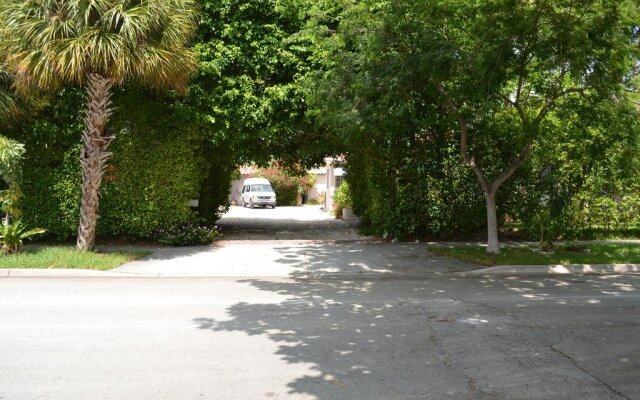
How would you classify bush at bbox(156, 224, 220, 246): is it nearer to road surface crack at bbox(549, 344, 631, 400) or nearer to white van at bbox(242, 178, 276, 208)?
road surface crack at bbox(549, 344, 631, 400)

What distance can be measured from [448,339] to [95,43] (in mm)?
8899

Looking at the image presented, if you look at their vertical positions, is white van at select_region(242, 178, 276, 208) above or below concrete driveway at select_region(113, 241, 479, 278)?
above

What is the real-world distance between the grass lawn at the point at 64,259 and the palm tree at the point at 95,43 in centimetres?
341

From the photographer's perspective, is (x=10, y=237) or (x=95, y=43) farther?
(x=10, y=237)

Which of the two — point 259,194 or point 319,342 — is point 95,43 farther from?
point 259,194

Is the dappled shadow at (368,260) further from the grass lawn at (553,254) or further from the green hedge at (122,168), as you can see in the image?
the green hedge at (122,168)

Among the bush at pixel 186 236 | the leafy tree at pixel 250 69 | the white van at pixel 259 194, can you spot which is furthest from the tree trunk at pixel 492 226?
the white van at pixel 259 194

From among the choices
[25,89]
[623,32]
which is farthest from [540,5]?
[25,89]

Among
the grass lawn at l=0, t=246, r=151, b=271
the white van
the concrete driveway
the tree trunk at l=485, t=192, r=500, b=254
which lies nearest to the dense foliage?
the concrete driveway

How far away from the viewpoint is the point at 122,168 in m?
13.4

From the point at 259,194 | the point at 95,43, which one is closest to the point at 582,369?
the point at 95,43

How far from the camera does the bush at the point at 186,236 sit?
13.6 meters

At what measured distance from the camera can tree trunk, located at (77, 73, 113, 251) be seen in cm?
1153

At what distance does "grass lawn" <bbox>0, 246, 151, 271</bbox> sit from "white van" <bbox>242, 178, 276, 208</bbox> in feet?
84.0
